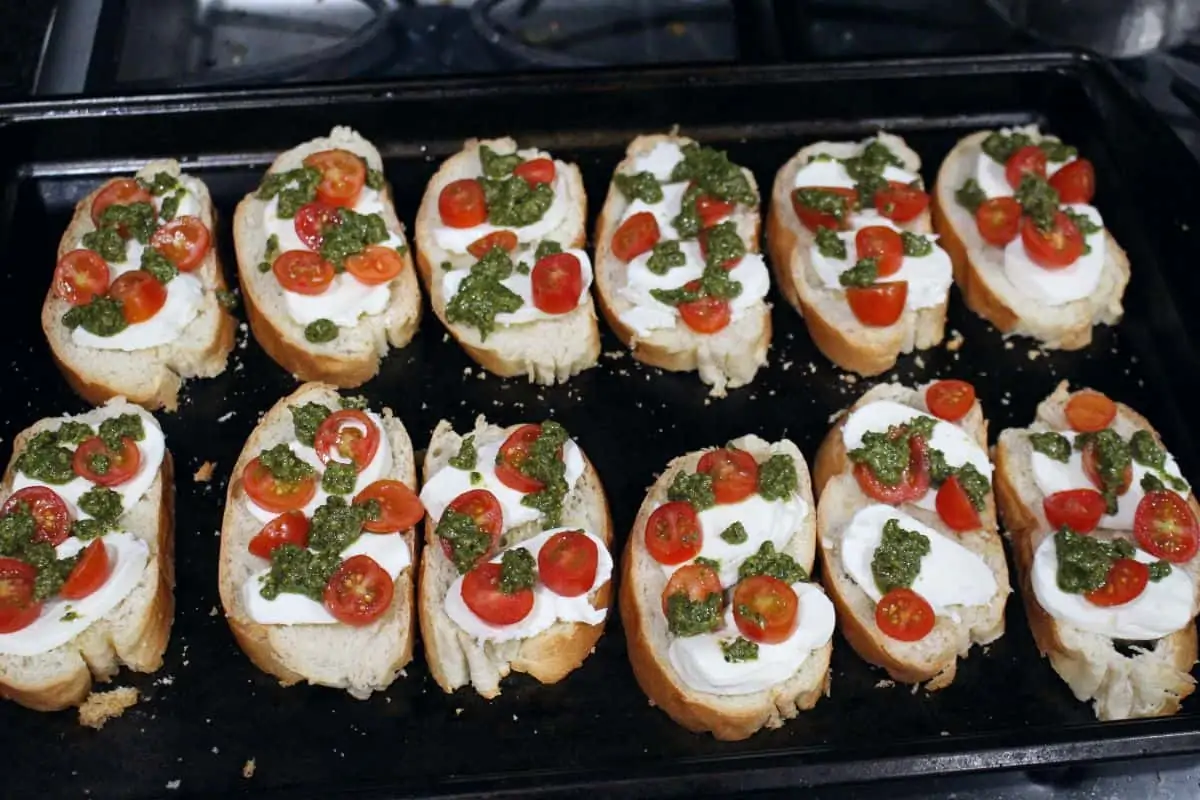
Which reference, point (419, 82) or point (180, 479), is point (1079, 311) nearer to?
point (419, 82)

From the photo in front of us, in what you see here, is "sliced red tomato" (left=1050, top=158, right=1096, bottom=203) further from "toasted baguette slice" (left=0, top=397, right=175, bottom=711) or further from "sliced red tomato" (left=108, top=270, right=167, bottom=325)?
"toasted baguette slice" (left=0, top=397, right=175, bottom=711)

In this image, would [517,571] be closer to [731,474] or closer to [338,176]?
[731,474]

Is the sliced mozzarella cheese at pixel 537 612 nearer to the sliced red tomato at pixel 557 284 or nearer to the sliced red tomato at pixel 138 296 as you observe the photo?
the sliced red tomato at pixel 557 284

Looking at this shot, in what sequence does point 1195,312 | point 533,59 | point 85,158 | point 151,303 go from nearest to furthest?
point 151,303, point 1195,312, point 85,158, point 533,59

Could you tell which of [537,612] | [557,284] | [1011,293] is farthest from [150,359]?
[1011,293]

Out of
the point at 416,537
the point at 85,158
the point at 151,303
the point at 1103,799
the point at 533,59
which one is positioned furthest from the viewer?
the point at 533,59

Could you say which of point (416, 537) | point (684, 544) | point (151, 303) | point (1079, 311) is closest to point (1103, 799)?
point (684, 544)

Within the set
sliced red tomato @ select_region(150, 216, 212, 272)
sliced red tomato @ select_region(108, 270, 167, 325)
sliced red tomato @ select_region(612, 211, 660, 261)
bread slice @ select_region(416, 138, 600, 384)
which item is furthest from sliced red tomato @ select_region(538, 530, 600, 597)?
sliced red tomato @ select_region(150, 216, 212, 272)
